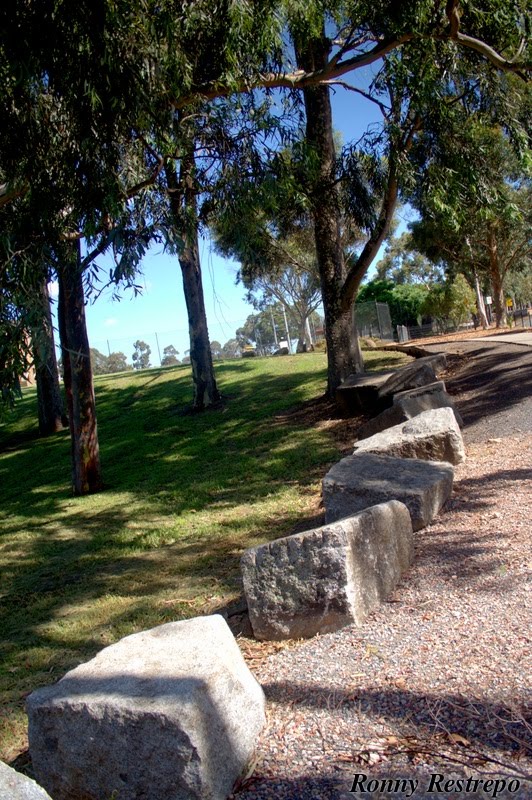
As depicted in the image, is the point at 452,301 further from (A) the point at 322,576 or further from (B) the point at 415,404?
(A) the point at 322,576

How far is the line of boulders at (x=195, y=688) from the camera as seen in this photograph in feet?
8.95

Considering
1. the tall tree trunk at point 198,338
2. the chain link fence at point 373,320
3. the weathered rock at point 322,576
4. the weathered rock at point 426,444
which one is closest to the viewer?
the weathered rock at point 322,576

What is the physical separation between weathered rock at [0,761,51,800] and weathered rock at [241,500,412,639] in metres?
2.09

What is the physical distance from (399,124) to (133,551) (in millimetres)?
7264

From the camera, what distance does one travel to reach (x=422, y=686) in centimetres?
312

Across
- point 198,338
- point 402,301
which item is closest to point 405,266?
point 402,301

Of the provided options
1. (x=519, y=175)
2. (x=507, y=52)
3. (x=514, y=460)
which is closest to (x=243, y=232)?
(x=514, y=460)

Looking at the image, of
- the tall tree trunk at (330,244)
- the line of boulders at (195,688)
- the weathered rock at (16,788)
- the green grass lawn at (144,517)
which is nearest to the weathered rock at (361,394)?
the green grass lawn at (144,517)

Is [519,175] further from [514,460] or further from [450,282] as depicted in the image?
[514,460]

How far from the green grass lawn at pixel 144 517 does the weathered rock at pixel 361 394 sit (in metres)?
0.60

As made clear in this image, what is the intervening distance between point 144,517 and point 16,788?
23.6ft

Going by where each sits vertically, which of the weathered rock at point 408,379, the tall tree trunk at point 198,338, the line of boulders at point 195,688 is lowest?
the line of boulders at point 195,688

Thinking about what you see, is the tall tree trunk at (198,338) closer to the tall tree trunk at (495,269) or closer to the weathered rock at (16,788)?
the weathered rock at (16,788)

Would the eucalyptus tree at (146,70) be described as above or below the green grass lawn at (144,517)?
above
